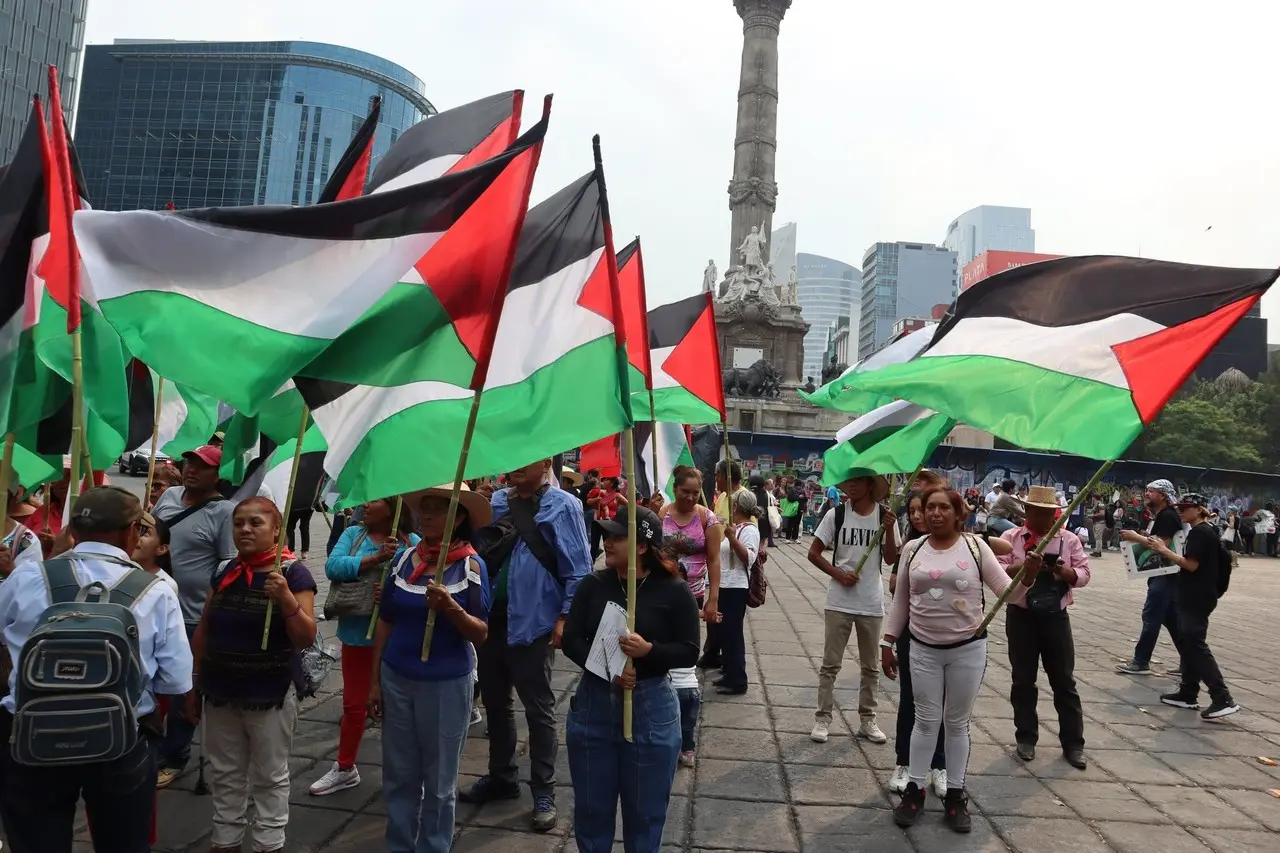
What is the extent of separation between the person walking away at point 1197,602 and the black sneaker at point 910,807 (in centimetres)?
359

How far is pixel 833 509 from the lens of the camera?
242 inches

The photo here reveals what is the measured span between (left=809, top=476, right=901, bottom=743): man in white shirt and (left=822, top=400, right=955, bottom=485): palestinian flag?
0.17m

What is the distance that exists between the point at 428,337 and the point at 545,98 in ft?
3.58

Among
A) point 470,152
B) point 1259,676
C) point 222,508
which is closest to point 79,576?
point 222,508

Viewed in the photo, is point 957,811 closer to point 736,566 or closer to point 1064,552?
point 1064,552

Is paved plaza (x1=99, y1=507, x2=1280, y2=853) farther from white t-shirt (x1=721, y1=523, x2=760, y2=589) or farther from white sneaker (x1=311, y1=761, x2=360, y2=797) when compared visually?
white t-shirt (x1=721, y1=523, x2=760, y2=589)

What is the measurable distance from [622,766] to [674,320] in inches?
166

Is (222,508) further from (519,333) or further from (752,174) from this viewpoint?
(752,174)

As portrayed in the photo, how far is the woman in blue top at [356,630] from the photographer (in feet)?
14.9

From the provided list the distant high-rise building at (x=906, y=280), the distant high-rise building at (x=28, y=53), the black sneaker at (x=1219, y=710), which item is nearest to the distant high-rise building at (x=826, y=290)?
the distant high-rise building at (x=906, y=280)

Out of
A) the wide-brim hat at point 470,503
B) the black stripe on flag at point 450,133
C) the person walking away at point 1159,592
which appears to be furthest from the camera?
the person walking away at point 1159,592

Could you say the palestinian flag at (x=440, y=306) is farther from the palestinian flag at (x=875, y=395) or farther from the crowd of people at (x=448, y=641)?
the palestinian flag at (x=875, y=395)

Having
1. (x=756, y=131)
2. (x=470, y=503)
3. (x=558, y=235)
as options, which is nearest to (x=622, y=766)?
(x=470, y=503)

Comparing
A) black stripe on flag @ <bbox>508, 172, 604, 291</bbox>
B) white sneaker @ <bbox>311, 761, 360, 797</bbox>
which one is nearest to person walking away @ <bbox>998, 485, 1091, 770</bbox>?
black stripe on flag @ <bbox>508, 172, 604, 291</bbox>
